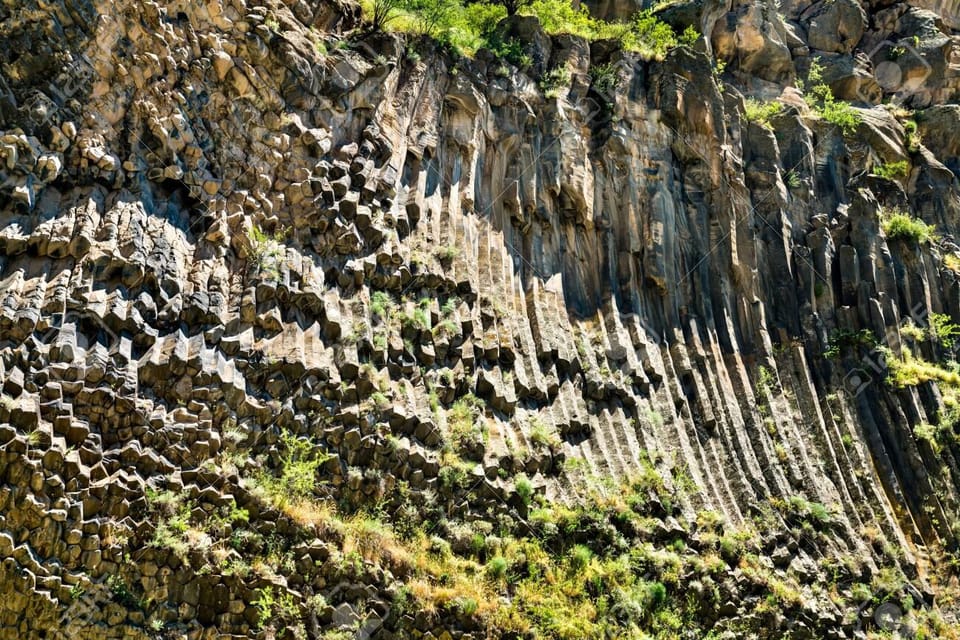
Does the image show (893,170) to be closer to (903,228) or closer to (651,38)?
(903,228)

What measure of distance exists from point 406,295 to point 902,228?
1484cm

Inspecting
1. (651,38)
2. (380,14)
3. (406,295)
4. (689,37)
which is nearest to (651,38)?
(651,38)

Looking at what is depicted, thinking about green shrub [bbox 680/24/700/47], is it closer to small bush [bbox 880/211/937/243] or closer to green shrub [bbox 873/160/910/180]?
green shrub [bbox 873/160/910/180]

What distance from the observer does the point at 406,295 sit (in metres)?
17.7

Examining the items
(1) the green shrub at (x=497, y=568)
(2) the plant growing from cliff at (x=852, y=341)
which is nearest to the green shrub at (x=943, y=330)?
(2) the plant growing from cliff at (x=852, y=341)

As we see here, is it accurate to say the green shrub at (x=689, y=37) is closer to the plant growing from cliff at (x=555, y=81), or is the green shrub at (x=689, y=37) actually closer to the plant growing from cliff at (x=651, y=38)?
the plant growing from cliff at (x=651, y=38)

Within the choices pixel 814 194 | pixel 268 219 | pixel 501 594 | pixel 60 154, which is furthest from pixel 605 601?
pixel 814 194

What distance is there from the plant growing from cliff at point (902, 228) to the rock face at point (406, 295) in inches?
10.8

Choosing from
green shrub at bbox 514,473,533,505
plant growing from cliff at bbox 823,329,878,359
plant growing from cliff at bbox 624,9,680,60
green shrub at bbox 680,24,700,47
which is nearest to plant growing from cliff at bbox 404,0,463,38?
plant growing from cliff at bbox 624,9,680,60

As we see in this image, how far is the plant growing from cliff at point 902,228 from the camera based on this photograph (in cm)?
2547

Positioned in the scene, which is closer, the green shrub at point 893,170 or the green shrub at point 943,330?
the green shrub at point 943,330

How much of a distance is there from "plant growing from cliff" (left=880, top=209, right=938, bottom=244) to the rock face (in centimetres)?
28

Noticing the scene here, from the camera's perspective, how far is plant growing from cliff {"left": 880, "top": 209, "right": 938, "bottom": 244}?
2547 centimetres

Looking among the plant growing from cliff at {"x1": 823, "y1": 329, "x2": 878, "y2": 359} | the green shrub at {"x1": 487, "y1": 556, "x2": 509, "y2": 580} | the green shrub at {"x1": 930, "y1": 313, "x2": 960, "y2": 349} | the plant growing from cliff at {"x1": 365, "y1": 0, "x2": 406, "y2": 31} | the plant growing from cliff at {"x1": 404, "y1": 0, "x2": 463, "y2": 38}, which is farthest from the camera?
the green shrub at {"x1": 930, "y1": 313, "x2": 960, "y2": 349}
